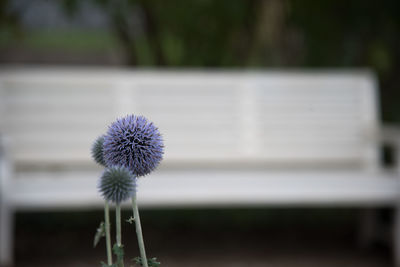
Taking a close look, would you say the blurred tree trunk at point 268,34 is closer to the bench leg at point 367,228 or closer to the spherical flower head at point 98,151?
the bench leg at point 367,228

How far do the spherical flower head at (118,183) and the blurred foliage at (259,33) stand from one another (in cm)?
366

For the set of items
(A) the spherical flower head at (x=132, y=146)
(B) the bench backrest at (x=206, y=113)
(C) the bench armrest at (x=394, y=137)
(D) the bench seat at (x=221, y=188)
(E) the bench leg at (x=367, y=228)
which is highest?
(B) the bench backrest at (x=206, y=113)

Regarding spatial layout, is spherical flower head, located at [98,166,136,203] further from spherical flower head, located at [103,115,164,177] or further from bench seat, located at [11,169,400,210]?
bench seat, located at [11,169,400,210]

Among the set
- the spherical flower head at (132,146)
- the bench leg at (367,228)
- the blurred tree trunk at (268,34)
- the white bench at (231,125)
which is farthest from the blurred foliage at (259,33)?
the spherical flower head at (132,146)

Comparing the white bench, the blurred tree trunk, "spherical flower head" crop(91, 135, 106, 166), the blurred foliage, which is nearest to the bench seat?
the white bench

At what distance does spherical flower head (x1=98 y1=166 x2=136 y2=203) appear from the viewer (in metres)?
0.95

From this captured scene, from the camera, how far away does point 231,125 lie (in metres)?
4.25

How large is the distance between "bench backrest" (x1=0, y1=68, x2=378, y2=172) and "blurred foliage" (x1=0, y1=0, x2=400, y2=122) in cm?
45

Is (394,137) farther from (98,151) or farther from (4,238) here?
(98,151)

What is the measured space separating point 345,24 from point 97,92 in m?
1.83

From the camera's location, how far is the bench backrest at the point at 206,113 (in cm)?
399

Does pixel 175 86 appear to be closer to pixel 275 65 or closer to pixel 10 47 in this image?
pixel 275 65

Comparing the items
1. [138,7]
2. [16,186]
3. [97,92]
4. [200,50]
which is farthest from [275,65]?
[16,186]

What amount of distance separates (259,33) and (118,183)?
4.03 metres
